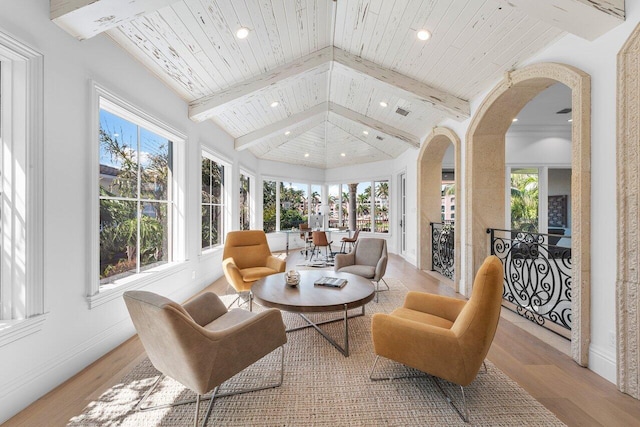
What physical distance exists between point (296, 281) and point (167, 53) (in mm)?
2647

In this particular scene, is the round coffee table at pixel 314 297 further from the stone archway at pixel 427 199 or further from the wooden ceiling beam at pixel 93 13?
the stone archway at pixel 427 199

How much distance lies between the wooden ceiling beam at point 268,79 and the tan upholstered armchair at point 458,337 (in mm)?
3290

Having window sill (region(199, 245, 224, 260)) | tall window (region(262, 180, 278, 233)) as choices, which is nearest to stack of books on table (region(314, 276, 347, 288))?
window sill (region(199, 245, 224, 260))

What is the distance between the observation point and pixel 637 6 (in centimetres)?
191

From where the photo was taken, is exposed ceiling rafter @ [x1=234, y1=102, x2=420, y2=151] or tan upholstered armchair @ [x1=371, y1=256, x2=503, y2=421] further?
exposed ceiling rafter @ [x1=234, y1=102, x2=420, y2=151]

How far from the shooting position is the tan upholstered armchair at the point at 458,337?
1703 millimetres

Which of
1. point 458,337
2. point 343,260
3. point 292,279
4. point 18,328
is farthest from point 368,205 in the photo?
point 18,328

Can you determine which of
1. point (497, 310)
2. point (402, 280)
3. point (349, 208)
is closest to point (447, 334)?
point (497, 310)

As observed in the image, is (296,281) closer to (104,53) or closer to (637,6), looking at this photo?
(104,53)

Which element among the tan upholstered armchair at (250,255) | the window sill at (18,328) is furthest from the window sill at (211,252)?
the window sill at (18,328)

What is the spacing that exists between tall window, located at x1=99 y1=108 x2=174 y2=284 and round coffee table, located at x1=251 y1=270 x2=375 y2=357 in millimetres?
1381

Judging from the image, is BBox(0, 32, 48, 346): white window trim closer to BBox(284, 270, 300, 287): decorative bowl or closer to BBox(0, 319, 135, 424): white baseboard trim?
BBox(0, 319, 135, 424): white baseboard trim

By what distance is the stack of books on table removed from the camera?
2885 millimetres

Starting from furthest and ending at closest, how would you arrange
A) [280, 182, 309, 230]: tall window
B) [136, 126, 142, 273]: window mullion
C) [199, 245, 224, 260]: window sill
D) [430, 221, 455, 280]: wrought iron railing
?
[280, 182, 309, 230]: tall window, [430, 221, 455, 280]: wrought iron railing, [199, 245, 224, 260]: window sill, [136, 126, 142, 273]: window mullion
